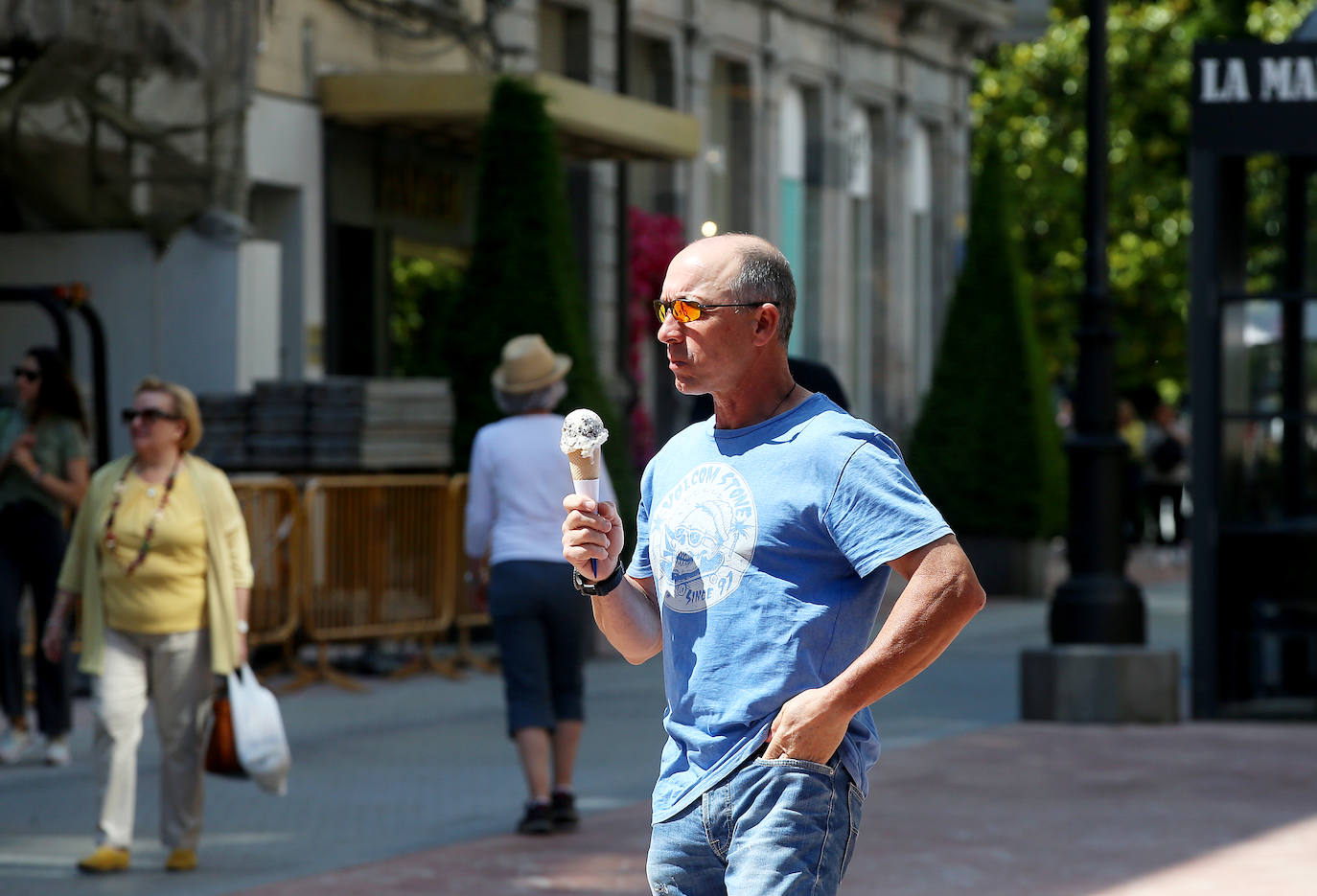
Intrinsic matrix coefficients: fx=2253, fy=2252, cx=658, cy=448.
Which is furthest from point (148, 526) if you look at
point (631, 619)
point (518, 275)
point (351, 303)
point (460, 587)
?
point (351, 303)

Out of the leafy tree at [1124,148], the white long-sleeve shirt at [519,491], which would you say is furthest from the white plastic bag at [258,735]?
the leafy tree at [1124,148]

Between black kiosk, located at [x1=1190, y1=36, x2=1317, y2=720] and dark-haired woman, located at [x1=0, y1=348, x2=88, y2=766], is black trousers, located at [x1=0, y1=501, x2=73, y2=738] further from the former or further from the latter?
black kiosk, located at [x1=1190, y1=36, x2=1317, y2=720]

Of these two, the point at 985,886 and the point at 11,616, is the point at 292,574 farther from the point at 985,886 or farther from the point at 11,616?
the point at 985,886

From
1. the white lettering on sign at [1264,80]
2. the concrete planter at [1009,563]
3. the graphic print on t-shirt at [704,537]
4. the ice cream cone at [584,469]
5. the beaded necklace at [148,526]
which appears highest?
the white lettering on sign at [1264,80]

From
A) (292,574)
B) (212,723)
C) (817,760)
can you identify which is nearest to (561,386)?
Answer: (212,723)

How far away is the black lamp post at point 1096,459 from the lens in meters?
12.0

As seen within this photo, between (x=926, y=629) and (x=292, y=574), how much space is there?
9.52 meters

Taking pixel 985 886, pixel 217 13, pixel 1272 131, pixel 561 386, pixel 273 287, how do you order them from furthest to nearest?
pixel 273 287 < pixel 217 13 < pixel 1272 131 < pixel 561 386 < pixel 985 886

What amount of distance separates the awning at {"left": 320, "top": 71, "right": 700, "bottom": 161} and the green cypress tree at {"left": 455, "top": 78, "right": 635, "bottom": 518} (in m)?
0.59

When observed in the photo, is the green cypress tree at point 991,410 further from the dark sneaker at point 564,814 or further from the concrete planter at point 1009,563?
the dark sneaker at point 564,814

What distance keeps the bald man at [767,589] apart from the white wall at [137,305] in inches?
455

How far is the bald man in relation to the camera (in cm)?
366

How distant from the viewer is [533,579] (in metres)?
8.30

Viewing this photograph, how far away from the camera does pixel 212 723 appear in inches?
302
